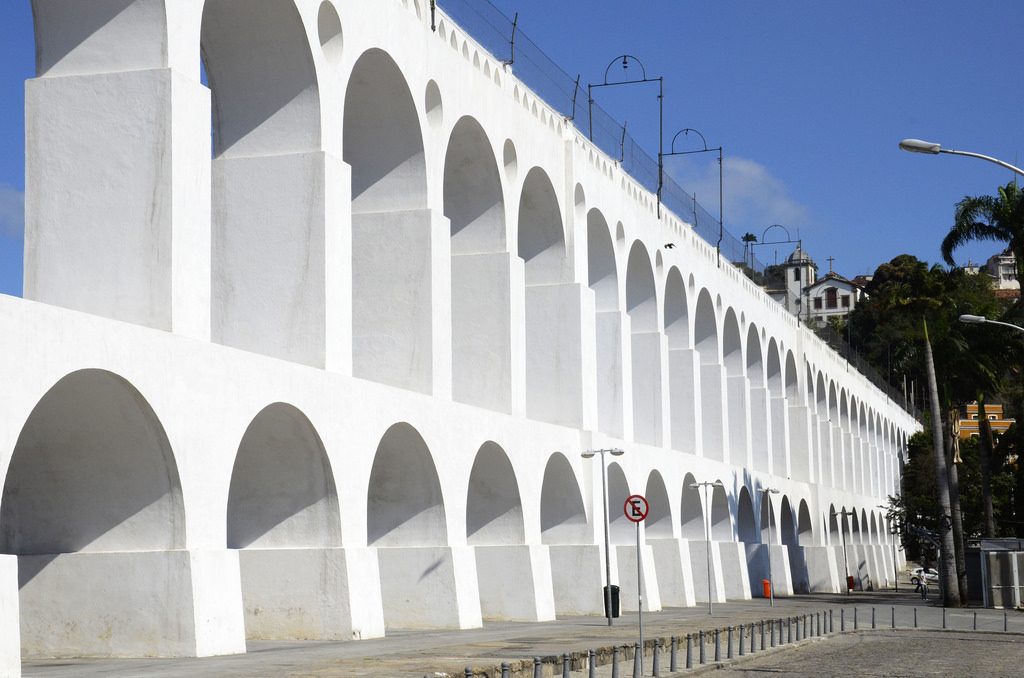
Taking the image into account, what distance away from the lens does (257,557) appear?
69.2 feet

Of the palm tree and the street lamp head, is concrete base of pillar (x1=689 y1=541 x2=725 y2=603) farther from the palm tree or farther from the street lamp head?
the street lamp head

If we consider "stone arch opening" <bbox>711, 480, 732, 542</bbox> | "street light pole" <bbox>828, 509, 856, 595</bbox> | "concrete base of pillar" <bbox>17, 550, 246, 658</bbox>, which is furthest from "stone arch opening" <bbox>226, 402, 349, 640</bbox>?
"street light pole" <bbox>828, 509, 856, 595</bbox>

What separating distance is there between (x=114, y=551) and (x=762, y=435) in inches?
1665

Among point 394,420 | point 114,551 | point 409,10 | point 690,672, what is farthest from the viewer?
point 409,10

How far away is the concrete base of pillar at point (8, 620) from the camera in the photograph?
42.5 ft

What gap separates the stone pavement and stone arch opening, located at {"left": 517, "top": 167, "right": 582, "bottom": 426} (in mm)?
5458

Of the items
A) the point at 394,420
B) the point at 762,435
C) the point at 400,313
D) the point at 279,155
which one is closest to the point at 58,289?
the point at 279,155

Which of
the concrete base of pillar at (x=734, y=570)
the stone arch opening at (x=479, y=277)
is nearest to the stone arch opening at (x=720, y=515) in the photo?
the concrete base of pillar at (x=734, y=570)

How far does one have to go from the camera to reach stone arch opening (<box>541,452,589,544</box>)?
32.7 metres

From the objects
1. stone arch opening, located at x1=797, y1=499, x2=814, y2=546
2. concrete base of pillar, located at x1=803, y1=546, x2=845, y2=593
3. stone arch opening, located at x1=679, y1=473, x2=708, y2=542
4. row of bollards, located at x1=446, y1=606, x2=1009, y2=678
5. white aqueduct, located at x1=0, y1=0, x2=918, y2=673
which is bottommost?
concrete base of pillar, located at x1=803, y1=546, x2=845, y2=593

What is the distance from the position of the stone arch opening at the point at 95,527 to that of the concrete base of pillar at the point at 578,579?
16516mm

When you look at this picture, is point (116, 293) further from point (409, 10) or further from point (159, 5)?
point (409, 10)

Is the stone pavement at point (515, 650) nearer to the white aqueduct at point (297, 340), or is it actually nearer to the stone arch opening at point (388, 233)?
the white aqueduct at point (297, 340)

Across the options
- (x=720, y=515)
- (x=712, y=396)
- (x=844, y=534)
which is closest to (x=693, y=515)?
(x=720, y=515)
